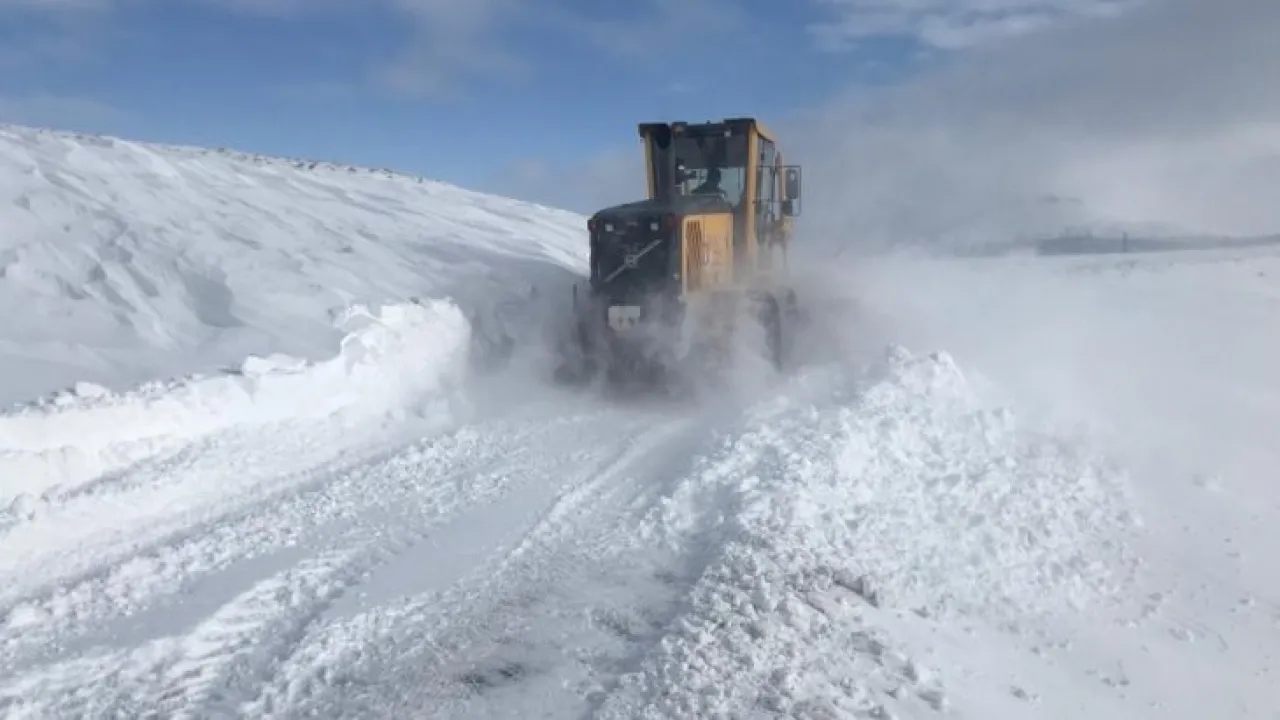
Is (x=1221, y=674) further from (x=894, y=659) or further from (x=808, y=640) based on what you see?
(x=808, y=640)

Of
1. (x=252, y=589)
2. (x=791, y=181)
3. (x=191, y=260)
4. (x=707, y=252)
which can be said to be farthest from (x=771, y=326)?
(x=252, y=589)

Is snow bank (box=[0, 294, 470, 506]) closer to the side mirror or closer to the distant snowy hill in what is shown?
the distant snowy hill

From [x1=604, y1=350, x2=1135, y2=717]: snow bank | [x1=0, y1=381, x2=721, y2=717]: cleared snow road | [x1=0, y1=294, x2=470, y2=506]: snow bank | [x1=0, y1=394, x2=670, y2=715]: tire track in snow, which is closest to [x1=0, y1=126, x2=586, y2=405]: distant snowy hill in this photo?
[x1=0, y1=294, x2=470, y2=506]: snow bank

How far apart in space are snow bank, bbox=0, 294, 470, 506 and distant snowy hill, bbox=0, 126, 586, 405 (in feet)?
1.34

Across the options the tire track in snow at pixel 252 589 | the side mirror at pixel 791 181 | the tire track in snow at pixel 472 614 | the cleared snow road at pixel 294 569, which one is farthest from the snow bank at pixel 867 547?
the side mirror at pixel 791 181

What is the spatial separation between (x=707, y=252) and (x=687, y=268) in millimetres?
549

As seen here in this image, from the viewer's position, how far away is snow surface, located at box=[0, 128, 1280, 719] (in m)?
4.69

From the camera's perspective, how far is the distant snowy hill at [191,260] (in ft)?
30.9

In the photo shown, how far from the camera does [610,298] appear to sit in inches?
459

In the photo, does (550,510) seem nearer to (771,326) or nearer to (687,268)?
(687,268)

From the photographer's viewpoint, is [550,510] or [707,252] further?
[707,252]

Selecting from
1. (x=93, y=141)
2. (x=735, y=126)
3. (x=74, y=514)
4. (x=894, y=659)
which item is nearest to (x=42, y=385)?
(x=74, y=514)

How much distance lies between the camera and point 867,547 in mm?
6180

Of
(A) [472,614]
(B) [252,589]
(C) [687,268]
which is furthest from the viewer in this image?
(C) [687,268]
